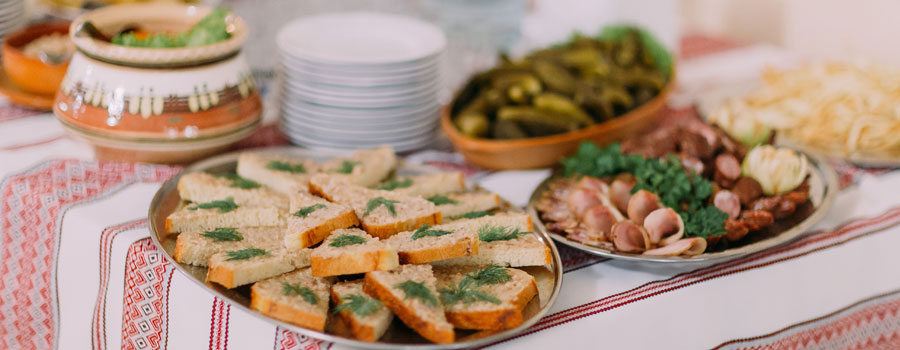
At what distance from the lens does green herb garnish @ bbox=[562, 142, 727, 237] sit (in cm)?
119

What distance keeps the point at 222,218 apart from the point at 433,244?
35 cm

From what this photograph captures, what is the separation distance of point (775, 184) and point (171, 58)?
3.63 ft

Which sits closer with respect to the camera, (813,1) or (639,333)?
(639,333)

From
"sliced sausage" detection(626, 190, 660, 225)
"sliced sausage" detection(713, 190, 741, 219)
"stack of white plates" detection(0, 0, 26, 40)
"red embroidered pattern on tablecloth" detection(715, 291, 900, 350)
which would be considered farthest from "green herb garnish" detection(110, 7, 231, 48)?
"red embroidered pattern on tablecloth" detection(715, 291, 900, 350)

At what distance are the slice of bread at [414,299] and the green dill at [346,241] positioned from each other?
0.07m

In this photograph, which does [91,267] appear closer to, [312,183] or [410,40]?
[312,183]

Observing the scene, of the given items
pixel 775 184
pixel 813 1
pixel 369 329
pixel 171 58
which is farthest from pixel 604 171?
pixel 813 1

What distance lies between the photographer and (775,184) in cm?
136

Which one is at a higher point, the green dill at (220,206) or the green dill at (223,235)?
the green dill at (223,235)

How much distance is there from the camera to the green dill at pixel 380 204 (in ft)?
3.61

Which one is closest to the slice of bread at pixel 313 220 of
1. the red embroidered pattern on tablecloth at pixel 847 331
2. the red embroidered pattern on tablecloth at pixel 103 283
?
the red embroidered pattern on tablecloth at pixel 103 283

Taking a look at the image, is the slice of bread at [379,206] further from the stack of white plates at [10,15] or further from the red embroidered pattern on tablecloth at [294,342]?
the stack of white plates at [10,15]

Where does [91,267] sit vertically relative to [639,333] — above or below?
below

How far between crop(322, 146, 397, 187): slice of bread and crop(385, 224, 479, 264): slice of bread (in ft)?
0.85
